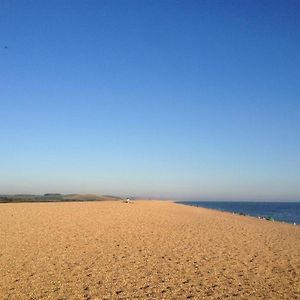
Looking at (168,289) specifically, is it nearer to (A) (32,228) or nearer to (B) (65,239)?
(B) (65,239)

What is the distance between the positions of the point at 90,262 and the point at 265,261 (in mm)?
6985

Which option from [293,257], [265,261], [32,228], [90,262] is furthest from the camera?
[32,228]

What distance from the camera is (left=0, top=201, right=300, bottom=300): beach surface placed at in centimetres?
1034

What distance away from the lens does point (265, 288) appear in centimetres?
1104

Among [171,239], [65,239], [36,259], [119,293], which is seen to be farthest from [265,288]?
[65,239]

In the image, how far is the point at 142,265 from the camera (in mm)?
13469

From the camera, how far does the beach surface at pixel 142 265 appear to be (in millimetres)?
10336

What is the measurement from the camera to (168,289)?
414 inches

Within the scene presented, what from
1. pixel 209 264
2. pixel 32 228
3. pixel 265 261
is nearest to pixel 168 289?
pixel 209 264

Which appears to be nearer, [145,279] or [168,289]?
[168,289]

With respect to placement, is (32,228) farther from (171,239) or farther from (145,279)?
(145,279)

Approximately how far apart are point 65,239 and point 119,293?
931cm

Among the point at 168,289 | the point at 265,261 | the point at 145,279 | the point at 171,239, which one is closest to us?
the point at 168,289

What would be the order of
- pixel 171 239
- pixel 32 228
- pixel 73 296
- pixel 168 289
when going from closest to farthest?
pixel 73 296 < pixel 168 289 < pixel 171 239 < pixel 32 228
